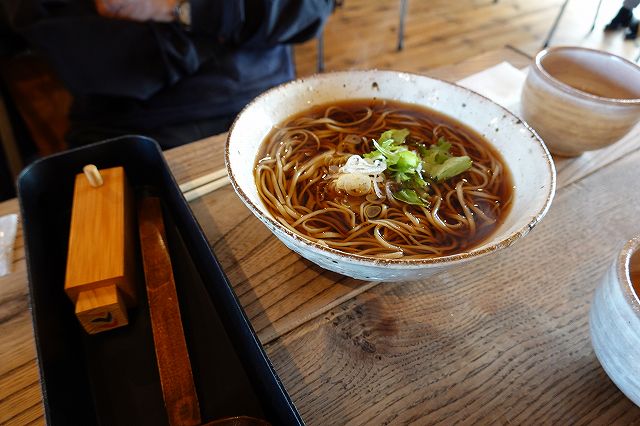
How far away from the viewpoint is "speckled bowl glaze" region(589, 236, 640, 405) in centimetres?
61

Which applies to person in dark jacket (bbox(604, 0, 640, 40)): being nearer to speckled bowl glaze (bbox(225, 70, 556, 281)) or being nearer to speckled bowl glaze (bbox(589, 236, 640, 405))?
speckled bowl glaze (bbox(225, 70, 556, 281))

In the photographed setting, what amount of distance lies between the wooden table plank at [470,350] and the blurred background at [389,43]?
4.91 ft

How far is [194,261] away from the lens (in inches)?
36.1

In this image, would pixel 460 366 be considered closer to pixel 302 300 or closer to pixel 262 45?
pixel 302 300

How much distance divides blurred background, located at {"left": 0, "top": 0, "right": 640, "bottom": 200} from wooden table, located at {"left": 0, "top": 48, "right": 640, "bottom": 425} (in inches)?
55.8

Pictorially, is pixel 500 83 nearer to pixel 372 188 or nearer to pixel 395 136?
pixel 395 136

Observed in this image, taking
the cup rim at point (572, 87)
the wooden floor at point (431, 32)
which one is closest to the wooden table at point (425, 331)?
the cup rim at point (572, 87)

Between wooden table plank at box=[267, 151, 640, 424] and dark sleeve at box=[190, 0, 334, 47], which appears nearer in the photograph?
wooden table plank at box=[267, 151, 640, 424]

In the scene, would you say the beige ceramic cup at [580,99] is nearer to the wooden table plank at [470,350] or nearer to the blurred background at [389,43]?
the wooden table plank at [470,350]

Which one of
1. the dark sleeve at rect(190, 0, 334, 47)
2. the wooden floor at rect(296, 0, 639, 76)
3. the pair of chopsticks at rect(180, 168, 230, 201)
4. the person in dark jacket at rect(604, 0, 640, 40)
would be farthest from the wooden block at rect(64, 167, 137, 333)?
the wooden floor at rect(296, 0, 639, 76)

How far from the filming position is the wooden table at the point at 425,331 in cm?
72

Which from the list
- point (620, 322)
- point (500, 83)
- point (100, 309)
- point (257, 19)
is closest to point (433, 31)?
point (257, 19)

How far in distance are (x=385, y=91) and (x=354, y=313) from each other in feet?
1.98

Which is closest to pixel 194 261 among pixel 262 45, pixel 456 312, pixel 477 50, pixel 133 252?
pixel 133 252
